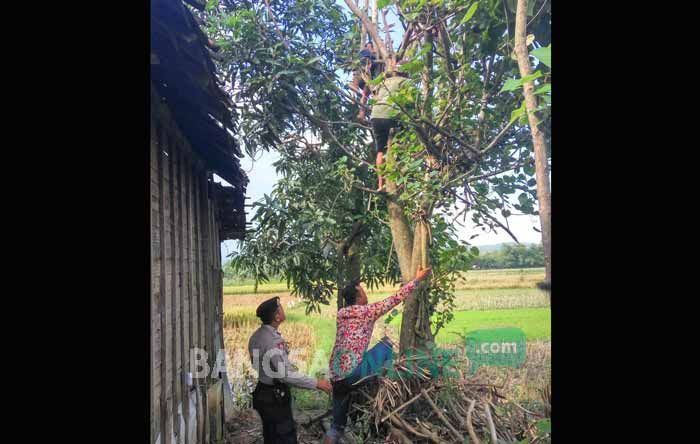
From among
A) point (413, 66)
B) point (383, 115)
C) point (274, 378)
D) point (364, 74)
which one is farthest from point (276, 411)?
point (413, 66)

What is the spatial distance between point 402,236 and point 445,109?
611 mm

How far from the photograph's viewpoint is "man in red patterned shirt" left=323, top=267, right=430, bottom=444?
2.21 m

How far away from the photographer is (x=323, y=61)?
7.34 ft

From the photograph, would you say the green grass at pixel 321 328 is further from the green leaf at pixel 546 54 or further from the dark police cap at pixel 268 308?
the green leaf at pixel 546 54

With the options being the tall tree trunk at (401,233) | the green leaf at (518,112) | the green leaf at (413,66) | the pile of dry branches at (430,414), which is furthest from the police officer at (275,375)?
the green leaf at (518,112)

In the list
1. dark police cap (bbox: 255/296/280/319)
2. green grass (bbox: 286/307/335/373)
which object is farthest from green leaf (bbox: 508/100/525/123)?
dark police cap (bbox: 255/296/280/319)

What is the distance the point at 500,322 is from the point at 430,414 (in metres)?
0.51

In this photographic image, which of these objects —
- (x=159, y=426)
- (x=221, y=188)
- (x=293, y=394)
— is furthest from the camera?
(x=221, y=188)

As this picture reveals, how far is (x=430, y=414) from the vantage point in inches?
87.4

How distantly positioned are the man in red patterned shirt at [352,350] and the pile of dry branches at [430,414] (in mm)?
51

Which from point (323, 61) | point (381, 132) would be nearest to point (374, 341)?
point (381, 132)

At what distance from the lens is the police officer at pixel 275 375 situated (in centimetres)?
221

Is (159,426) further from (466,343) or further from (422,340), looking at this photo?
(466,343)

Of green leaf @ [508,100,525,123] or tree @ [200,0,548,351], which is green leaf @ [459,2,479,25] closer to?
tree @ [200,0,548,351]
